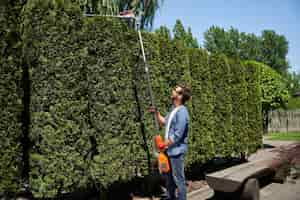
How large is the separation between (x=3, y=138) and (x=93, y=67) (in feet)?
5.00

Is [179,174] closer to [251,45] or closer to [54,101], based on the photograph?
[54,101]

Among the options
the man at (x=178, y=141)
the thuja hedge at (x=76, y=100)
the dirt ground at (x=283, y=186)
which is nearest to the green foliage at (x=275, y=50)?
the dirt ground at (x=283, y=186)

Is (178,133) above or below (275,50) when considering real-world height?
below

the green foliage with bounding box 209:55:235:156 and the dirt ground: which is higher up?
the green foliage with bounding box 209:55:235:156

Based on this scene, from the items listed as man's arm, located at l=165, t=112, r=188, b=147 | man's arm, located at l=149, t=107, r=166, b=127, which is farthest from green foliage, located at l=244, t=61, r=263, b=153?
man's arm, located at l=165, t=112, r=188, b=147

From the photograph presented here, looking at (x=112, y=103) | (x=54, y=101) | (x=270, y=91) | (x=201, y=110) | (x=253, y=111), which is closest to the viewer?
(x=54, y=101)

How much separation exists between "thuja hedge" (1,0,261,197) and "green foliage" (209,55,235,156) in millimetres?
1076

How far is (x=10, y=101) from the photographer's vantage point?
3578mm

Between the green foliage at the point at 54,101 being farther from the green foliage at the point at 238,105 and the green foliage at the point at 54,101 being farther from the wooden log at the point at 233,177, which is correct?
the green foliage at the point at 238,105

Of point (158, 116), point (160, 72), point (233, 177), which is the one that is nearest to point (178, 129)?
point (158, 116)

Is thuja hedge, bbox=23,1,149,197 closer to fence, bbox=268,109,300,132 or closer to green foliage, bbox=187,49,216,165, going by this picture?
green foliage, bbox=187,49,216,165

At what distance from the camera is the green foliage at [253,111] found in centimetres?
790

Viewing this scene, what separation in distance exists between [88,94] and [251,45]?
4726 cm

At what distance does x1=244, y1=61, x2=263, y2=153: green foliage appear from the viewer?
7.90 meters
